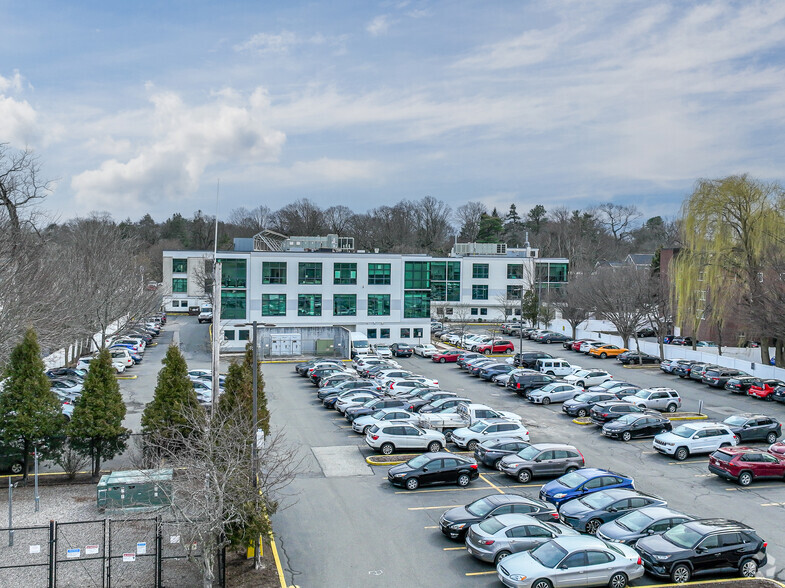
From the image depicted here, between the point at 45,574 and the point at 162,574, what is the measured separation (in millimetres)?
2918

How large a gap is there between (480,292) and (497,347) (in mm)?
27348

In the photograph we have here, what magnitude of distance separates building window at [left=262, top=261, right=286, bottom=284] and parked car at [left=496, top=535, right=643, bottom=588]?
48.0 meters

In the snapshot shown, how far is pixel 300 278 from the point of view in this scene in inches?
2452

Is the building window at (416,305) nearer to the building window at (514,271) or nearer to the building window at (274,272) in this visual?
the building window at (274,272)

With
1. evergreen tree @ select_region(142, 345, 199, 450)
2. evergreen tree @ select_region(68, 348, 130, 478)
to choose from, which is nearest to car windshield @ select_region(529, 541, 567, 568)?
evergreen tree @ select_region(142, 345, 199, 450)

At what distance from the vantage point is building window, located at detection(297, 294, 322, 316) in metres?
62.4

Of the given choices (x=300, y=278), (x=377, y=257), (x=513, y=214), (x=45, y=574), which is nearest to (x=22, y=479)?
(x=45, y=574)

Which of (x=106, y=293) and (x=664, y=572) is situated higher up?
(x=106, y=293)

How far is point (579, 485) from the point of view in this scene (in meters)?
21.8

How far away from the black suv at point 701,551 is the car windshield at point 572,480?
4321 mm

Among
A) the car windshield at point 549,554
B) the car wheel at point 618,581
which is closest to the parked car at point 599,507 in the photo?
the car wheel at point 618,581

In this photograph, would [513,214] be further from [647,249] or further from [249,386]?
[249,386]

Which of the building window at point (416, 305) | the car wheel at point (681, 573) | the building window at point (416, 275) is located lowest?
the car wheel at point (681, 573)

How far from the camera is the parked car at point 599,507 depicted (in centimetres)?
1961
